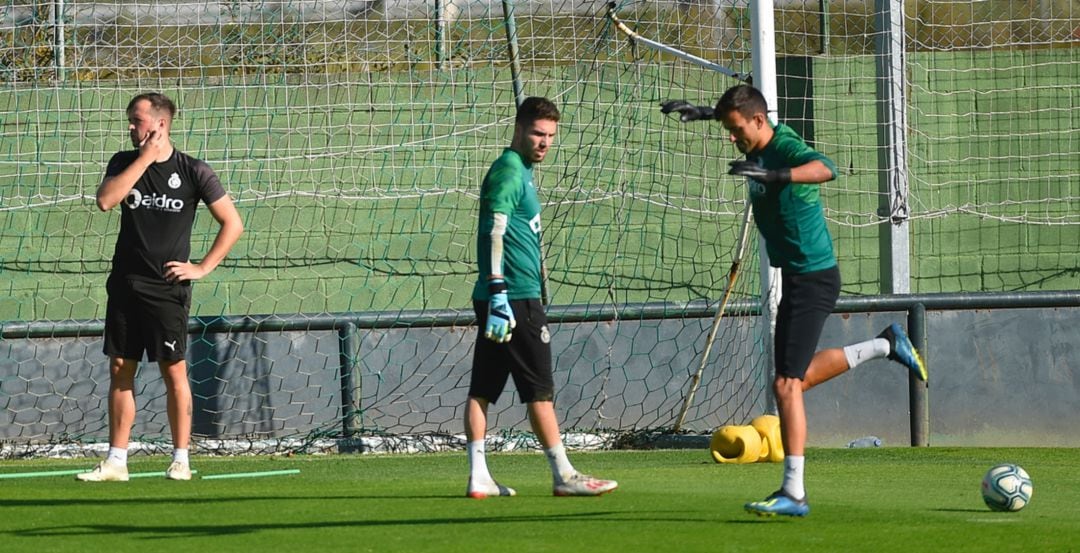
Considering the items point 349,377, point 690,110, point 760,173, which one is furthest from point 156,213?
point 760,173

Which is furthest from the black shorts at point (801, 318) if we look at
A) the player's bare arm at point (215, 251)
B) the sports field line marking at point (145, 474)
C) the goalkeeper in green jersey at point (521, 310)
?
the sports field line marking at point (145, 474)

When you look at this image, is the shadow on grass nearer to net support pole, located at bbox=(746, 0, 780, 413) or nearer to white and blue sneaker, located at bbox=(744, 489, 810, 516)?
white and blue sneaker, located at bbox=(744, 489, 810, 516)

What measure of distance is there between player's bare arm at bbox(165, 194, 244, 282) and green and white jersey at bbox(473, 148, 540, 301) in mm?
1812

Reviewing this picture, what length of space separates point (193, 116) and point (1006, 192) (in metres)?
7.16

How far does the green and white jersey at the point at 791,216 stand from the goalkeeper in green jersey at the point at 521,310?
3.54 feet

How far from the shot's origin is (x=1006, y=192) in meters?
13.3

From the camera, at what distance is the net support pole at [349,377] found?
35.4 feet

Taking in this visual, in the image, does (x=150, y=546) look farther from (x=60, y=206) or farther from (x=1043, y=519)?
(x=60, y=206)

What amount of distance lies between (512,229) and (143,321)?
2.20 m

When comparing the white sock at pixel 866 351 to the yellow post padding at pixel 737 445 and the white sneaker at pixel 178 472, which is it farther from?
the white sneaker at pixel 178 472

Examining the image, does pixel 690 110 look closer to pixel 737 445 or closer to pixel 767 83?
pixel 737 445

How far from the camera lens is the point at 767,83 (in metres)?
10.0

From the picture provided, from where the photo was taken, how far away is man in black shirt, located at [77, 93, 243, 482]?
306 inches

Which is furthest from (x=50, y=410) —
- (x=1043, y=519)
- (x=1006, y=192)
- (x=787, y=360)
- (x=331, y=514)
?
(x=1006, y=192)
